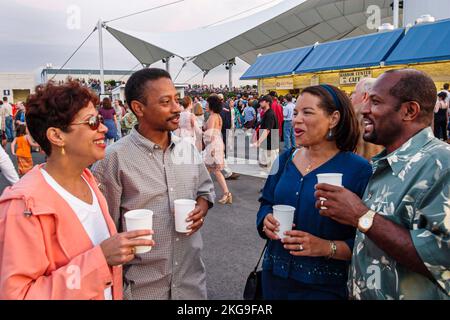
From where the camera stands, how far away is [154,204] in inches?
73.4

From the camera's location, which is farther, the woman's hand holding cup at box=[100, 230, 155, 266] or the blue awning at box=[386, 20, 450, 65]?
the blue awning at box=[386, 20, 450, 65]

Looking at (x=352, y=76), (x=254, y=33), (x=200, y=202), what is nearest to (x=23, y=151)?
(x=200, y=202)

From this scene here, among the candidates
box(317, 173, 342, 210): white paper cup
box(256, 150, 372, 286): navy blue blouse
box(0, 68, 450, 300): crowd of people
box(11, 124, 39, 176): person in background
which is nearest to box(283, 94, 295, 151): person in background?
box(11, 124, 39, 176): person in background

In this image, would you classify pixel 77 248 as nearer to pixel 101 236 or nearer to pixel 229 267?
pixel 101 236

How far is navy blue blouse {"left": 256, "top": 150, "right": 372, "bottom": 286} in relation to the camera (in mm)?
1741

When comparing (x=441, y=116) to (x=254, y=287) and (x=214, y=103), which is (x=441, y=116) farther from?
(x=254, y=287)

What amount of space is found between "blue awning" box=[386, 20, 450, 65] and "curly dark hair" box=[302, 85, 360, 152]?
32.4 ft

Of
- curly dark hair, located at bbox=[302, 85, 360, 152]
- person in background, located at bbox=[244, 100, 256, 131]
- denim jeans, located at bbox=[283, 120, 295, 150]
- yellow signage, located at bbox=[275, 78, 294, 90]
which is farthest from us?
yellow signage, located at bbox=[275, 78, 294, 90]

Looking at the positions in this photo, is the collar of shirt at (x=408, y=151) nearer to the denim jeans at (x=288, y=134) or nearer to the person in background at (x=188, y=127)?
the person in background at (x=188, y=127)

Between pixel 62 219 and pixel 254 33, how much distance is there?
1309 inches

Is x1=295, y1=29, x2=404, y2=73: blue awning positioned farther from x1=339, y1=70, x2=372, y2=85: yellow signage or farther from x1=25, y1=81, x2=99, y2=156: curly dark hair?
x1=25, y1=81, x2=99, y2=156: curly dark hair

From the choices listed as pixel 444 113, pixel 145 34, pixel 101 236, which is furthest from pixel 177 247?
pixel 145 34

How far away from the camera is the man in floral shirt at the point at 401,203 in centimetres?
121
